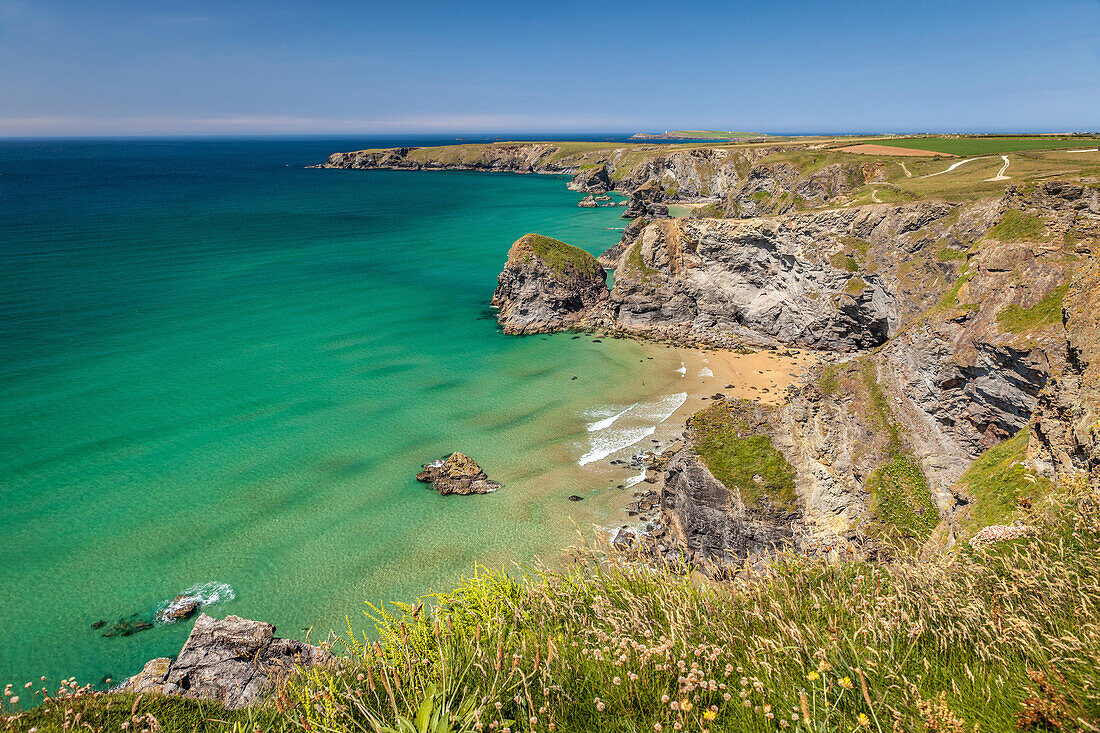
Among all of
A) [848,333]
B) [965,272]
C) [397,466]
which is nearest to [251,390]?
[397,466]

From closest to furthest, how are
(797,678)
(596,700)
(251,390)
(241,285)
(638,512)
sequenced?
(596,700) → (797,678) → (638,512) → (251,390) → (241,285)

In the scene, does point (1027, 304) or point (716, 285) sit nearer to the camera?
point (1027, 304)

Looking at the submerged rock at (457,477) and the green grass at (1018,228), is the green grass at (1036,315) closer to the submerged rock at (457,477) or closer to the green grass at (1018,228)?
the green grass at (1018,228)

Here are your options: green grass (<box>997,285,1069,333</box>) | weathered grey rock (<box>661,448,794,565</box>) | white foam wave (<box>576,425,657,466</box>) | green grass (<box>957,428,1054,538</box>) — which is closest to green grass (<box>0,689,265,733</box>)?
green grass (<box>957,428,1054,538</box>)

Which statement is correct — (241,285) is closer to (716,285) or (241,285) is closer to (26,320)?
(26,320)

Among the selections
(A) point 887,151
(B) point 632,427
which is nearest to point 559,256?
(B) point 632,427

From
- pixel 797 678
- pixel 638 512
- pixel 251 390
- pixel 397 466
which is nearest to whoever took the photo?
pixel 797 678
